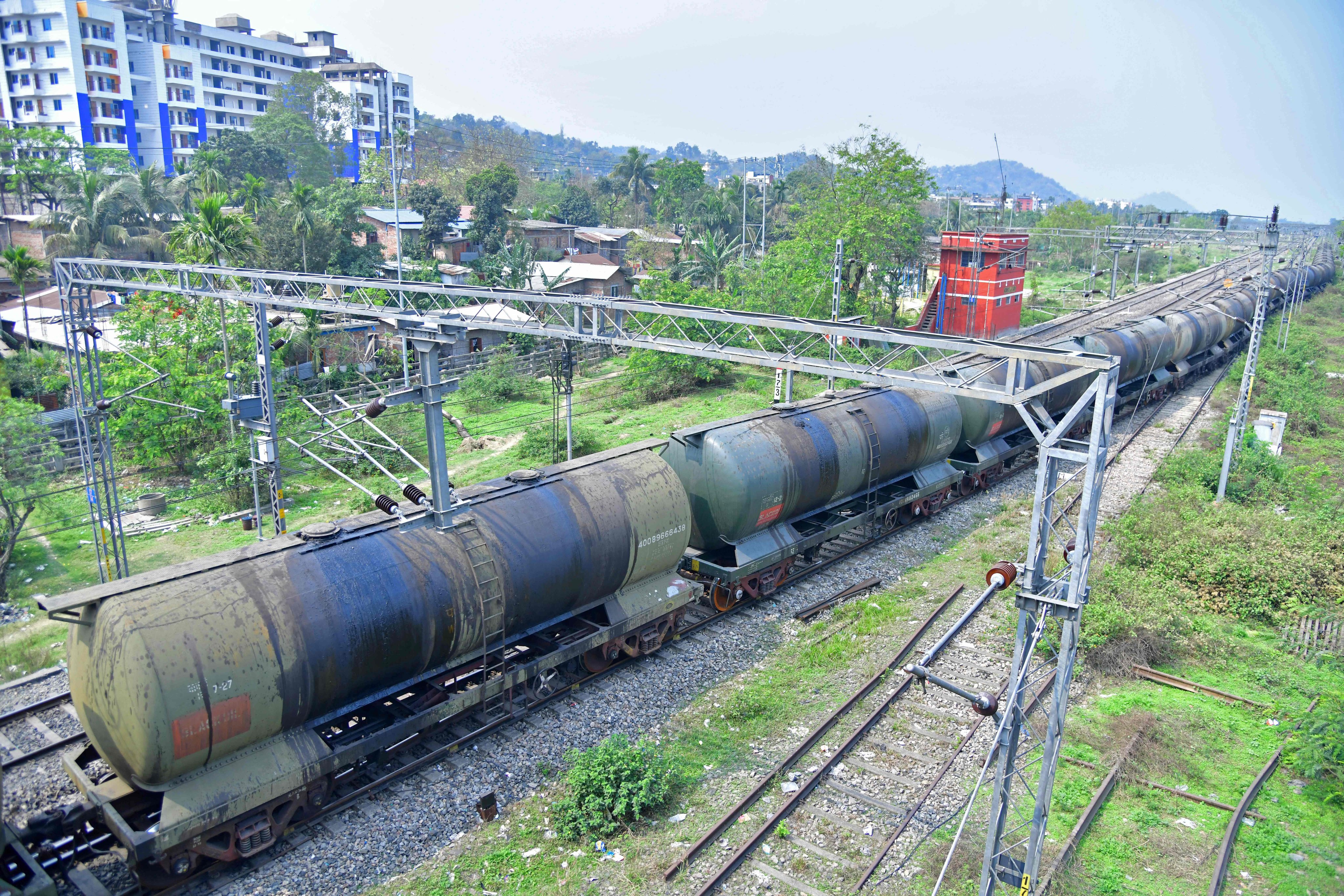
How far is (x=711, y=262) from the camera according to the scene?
50.5 meters

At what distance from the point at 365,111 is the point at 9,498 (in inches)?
3749

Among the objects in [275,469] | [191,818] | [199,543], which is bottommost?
[199,543]

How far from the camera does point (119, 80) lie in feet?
231

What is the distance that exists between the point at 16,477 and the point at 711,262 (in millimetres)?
37794

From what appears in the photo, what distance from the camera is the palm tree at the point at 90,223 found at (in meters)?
42.2

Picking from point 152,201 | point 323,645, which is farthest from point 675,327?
point 152,201

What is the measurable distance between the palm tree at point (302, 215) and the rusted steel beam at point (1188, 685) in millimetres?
38009

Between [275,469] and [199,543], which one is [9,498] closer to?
[199,543]

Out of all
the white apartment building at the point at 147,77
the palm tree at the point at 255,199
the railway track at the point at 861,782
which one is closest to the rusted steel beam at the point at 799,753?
the railway track at the point at 861,782

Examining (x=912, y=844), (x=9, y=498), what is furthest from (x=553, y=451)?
(x=912, y=844)

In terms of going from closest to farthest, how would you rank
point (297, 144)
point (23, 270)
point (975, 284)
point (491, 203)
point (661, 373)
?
point (23, 270)
point (661, 373)
point (975, 284)
point (491, 203)
point (297, 144)

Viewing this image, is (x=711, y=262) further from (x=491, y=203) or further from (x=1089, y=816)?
(x=1089, y=816)

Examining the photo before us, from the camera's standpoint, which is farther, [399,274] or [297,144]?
[297,144]

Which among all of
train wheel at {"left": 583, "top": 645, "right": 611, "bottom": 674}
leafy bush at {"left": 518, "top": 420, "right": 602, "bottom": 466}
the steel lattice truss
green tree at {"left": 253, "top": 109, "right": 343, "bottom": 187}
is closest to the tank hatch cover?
the steel lattice truss
